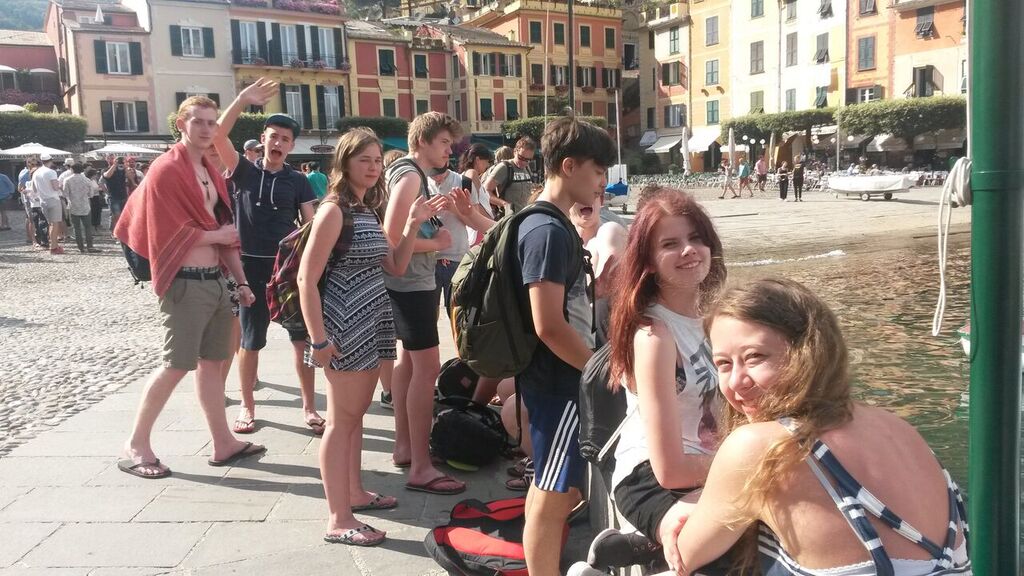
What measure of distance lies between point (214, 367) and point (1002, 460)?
3.67 metres

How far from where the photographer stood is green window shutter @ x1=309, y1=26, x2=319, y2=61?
48.2 meters

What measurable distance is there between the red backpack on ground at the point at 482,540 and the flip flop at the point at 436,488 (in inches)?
20.7

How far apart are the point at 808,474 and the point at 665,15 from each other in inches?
2403

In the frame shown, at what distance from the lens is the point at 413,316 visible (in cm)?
405

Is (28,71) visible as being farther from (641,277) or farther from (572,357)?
(641,277)

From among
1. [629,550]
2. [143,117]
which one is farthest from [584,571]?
[143,117]

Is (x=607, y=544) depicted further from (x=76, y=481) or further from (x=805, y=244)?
(x=805, y=244)

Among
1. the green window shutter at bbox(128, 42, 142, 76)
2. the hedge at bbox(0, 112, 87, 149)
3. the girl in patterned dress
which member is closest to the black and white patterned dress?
the girl in patterned dress

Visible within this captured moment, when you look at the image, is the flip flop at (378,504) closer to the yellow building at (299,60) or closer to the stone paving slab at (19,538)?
the stone paving slab at (19,538)

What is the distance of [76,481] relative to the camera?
13.6ft

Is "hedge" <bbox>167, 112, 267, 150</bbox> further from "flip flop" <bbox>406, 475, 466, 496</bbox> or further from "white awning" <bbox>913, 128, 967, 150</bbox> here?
"flip flop" <bbox>406, 475, 466, 496</bbox>

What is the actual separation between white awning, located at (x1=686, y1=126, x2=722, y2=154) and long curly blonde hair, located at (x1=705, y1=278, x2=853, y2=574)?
2083 inches

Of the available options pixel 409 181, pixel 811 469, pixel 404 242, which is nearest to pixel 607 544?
pixel 811 469

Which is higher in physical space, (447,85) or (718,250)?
(447,85)
